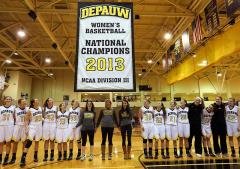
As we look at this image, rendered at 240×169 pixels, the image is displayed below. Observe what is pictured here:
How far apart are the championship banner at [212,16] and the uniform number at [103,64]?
5.03m

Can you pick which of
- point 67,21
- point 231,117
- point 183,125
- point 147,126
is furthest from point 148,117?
point 67,21

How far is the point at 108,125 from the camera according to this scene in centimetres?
585

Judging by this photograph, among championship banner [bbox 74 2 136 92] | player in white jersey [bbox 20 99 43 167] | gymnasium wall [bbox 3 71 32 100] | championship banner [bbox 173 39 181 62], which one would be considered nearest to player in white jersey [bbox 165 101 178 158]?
championship banner [bbox 74 2 136 92]

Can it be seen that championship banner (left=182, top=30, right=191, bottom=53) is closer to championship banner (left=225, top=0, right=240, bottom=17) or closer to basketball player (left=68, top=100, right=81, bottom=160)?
championship banner (left=225, top=0, right=240, bottom=17)

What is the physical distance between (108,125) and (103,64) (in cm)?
270

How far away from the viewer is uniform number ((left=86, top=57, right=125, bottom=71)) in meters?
3.60

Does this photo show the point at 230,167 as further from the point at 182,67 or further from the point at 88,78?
the point at 182,67

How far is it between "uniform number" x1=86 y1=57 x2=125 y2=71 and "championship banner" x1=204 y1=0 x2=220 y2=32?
5033 millimetres

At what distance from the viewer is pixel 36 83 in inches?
883

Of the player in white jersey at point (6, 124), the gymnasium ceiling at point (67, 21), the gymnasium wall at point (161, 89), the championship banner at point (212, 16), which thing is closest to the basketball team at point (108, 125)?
the player in white jersey at point (6, 124)

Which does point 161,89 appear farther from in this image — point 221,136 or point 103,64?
point 103,64

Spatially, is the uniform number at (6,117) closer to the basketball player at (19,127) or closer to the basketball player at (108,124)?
the basketball player at (19,127)

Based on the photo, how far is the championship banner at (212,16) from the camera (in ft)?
23.4

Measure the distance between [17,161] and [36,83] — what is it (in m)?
17.9
